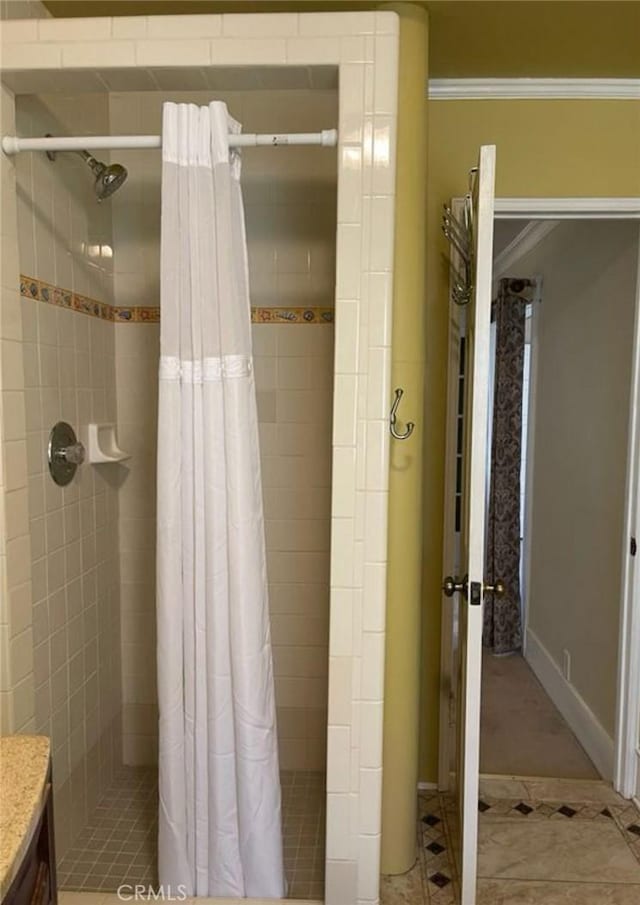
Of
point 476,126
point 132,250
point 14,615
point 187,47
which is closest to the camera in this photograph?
point 187,47

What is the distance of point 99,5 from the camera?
187 cm

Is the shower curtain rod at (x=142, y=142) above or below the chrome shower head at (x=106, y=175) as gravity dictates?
below

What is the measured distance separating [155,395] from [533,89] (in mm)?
1669

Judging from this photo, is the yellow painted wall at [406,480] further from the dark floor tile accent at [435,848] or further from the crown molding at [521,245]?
the crown molding at [521,245]

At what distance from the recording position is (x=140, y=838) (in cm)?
212

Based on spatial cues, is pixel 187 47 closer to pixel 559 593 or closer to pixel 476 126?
pixel 476 126

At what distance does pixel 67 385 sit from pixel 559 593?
2.50 metres

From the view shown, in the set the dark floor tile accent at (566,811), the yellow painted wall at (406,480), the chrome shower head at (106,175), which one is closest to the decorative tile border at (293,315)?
the yellow painted wall at (406,480)

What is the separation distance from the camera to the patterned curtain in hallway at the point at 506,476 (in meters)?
3.89

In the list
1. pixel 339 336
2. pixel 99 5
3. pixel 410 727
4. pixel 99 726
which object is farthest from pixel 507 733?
pixel 99 5

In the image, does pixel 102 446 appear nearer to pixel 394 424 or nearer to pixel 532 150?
pixel 394 424

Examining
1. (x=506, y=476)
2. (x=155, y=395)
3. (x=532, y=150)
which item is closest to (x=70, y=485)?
(x=155, y=395)

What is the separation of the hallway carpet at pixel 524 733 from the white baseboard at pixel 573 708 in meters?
0.03

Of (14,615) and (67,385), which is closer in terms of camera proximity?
(14,615)
